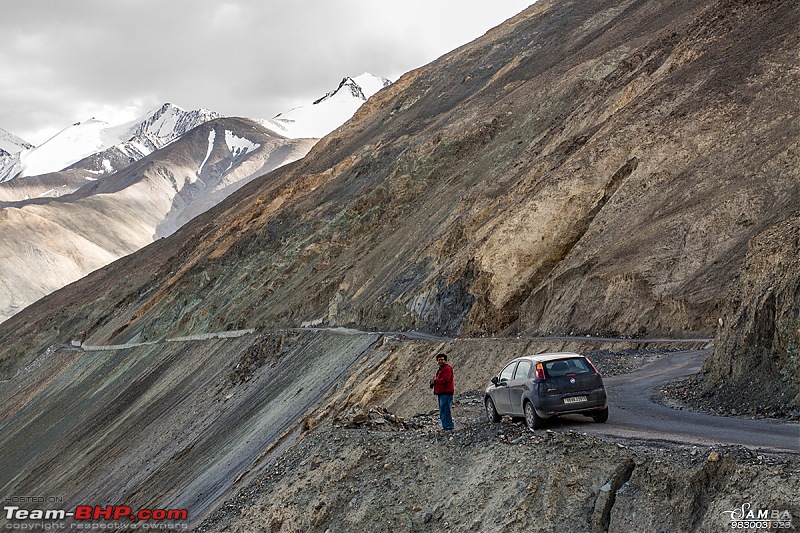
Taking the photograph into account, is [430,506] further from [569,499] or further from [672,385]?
[672,385]

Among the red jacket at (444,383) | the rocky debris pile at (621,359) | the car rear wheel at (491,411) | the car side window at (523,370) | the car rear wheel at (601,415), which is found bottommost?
the rocky debris pile at (621,359)

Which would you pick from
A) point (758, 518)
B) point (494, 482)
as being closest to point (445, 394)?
point (494, 482)

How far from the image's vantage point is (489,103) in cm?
5297

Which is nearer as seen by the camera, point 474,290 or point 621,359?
point 621,359

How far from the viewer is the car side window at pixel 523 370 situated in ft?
42.9

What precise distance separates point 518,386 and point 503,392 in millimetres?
788

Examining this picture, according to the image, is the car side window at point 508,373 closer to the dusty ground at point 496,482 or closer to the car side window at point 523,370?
the car side window at point 523,370

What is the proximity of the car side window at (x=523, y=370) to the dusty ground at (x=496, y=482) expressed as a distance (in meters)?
0.88

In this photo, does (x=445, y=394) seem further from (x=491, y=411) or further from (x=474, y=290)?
(x=474, y=290)

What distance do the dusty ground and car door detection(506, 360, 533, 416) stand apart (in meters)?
0.58

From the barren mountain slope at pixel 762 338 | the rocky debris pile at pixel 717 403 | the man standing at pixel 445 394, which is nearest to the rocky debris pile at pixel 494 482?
the man standing at pixel 445 394

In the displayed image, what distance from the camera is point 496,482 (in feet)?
34.4

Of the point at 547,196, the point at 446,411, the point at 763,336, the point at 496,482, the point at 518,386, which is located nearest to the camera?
the point at 496,482

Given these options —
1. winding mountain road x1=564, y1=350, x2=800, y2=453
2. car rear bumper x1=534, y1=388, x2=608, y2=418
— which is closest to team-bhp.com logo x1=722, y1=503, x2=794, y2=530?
winding mountain road x1=564, y1=350, x2=800, y2=453
